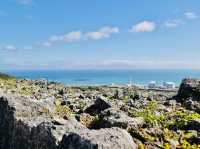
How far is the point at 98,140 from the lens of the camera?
42.7ft

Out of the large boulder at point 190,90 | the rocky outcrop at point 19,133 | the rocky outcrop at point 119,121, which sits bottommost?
the rocky outcrop at point 19,133

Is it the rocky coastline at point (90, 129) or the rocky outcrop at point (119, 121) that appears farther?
the rocky outcrop at point (119, 121)

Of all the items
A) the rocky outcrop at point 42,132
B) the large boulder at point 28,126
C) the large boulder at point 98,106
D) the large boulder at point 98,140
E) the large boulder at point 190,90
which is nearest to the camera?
the large boulder at point 98,140

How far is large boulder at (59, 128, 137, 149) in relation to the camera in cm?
1288

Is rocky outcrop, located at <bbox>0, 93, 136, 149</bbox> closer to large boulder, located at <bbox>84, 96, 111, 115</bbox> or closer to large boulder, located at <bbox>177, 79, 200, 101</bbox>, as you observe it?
large boulder, located at <bbox>84, 96, 111, 115</bbox>

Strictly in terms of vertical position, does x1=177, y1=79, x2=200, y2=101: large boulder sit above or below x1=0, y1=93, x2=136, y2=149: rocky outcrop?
above

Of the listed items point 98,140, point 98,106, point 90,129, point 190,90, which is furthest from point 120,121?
point 190,90

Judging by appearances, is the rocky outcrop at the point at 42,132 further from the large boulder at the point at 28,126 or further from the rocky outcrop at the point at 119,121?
the rocky outcrop at the point at 119,121

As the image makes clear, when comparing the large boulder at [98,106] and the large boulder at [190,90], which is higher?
the large boulder at [190,90]

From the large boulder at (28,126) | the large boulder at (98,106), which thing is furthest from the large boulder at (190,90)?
the large boulder at (28,126)

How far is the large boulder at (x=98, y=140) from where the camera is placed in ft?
42.3

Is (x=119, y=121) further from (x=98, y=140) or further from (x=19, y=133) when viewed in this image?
(x=98, y=140)

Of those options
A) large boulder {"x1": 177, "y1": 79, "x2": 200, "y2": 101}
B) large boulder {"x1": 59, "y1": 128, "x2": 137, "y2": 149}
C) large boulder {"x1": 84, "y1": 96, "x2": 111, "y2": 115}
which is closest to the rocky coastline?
large boulder {"x1": 59, "y1": 128, "x2": 137, "y2": 149}

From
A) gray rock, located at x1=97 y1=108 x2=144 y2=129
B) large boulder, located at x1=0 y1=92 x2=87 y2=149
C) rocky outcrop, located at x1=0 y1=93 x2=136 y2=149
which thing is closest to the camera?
rocky outcrop, located at x1=0 y1=93 x2=136 y2=149
